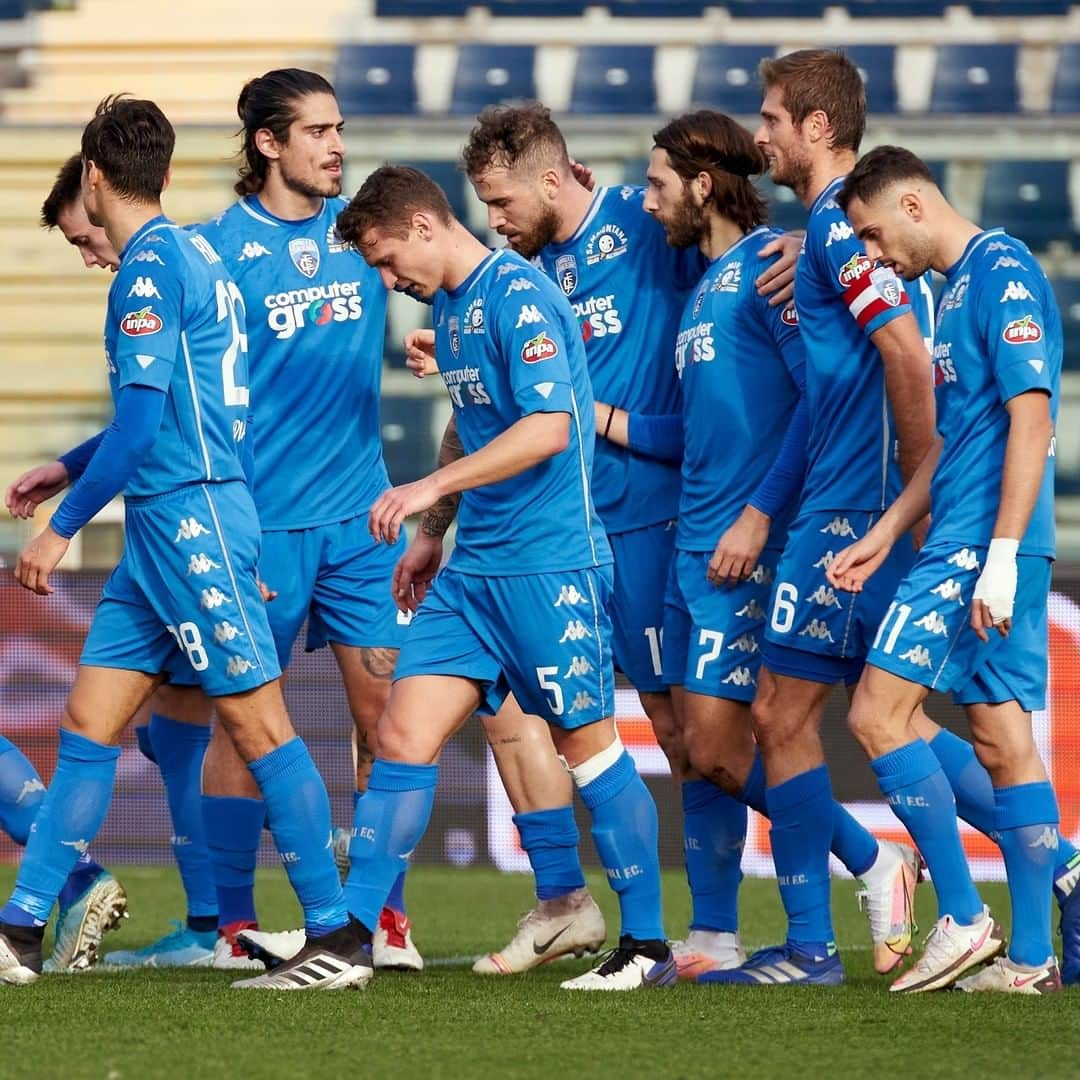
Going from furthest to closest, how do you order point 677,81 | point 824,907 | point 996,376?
point 677,81
point 824,907
point 996,376

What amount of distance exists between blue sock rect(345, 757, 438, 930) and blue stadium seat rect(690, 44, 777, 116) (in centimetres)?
990

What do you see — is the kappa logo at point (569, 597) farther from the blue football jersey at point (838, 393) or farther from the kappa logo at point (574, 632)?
the blue football jersey at point (838, 393)

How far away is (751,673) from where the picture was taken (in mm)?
4836

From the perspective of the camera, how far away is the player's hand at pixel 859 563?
4.34 m

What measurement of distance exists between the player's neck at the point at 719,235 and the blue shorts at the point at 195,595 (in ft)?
4.75

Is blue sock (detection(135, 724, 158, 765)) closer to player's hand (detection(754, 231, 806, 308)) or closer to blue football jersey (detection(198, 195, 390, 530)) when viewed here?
blue football jersey (detection(198, 195, 390, 530))

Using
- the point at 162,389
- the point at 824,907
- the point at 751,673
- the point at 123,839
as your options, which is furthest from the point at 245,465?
the point at 123,839

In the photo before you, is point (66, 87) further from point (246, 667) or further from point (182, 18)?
point (246, 667)

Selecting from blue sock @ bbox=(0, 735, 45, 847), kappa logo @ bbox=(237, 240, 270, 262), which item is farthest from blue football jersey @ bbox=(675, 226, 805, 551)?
blue sock @ bbox=(0, 735, 45, 847)

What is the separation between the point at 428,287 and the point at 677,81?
984 cm

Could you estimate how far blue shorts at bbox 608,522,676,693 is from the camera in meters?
5.11

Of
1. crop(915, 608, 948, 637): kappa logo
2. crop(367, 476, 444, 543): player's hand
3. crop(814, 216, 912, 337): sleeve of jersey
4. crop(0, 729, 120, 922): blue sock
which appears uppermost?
crop(814, 216, 912, 337): sleeve of jersey

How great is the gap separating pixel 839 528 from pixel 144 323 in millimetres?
1723

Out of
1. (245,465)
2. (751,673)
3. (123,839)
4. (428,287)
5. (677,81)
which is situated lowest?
(123,839)
